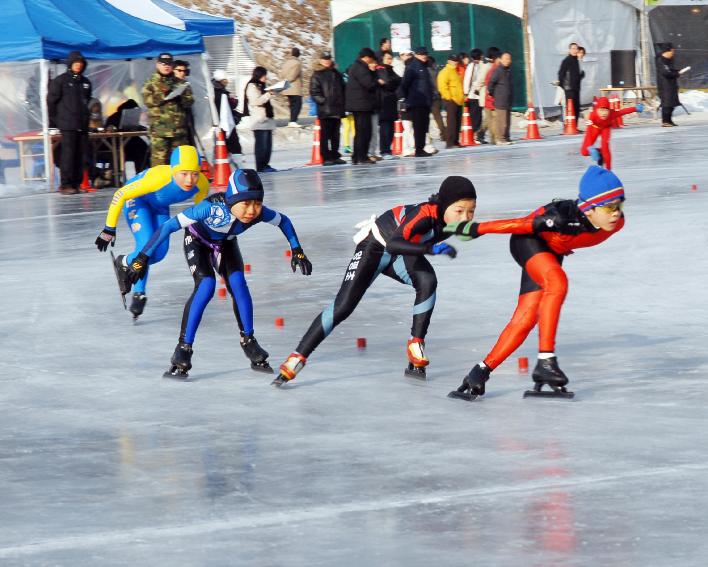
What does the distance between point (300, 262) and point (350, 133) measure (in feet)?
60.8

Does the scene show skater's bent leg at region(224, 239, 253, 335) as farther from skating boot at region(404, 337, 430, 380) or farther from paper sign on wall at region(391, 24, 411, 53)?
paper sign on wall at region(391, 24, 411, 53)

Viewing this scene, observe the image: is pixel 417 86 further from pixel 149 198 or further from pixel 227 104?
pixel 149 198

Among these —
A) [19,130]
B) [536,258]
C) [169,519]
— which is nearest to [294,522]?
[169,519]

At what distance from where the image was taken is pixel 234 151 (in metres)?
23.0

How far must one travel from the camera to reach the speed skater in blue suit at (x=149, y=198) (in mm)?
9305

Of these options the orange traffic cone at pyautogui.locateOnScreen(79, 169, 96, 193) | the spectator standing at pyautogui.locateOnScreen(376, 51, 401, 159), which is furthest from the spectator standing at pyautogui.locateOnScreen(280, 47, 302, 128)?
the orange traffic cone at pyautogui.locateOnScreen(79, 169, 96, 193)

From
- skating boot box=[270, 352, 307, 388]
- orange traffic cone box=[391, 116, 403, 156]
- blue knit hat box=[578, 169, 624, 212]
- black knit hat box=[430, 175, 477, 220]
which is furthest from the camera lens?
orange traffic cone box=[391, 116, 403, 156]

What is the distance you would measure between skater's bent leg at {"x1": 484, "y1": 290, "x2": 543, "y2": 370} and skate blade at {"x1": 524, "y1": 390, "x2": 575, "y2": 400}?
21cm

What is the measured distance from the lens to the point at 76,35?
2112cm

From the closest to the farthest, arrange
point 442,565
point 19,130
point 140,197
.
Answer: point 442,565 → point 140,197 → point 19,130

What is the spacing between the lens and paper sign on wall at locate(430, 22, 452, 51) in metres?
33.0

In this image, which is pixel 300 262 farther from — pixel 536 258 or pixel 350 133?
pixel 350 133

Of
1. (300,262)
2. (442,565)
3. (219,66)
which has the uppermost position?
(219,66)

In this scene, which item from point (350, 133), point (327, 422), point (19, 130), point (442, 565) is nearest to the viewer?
point (442, 565)
